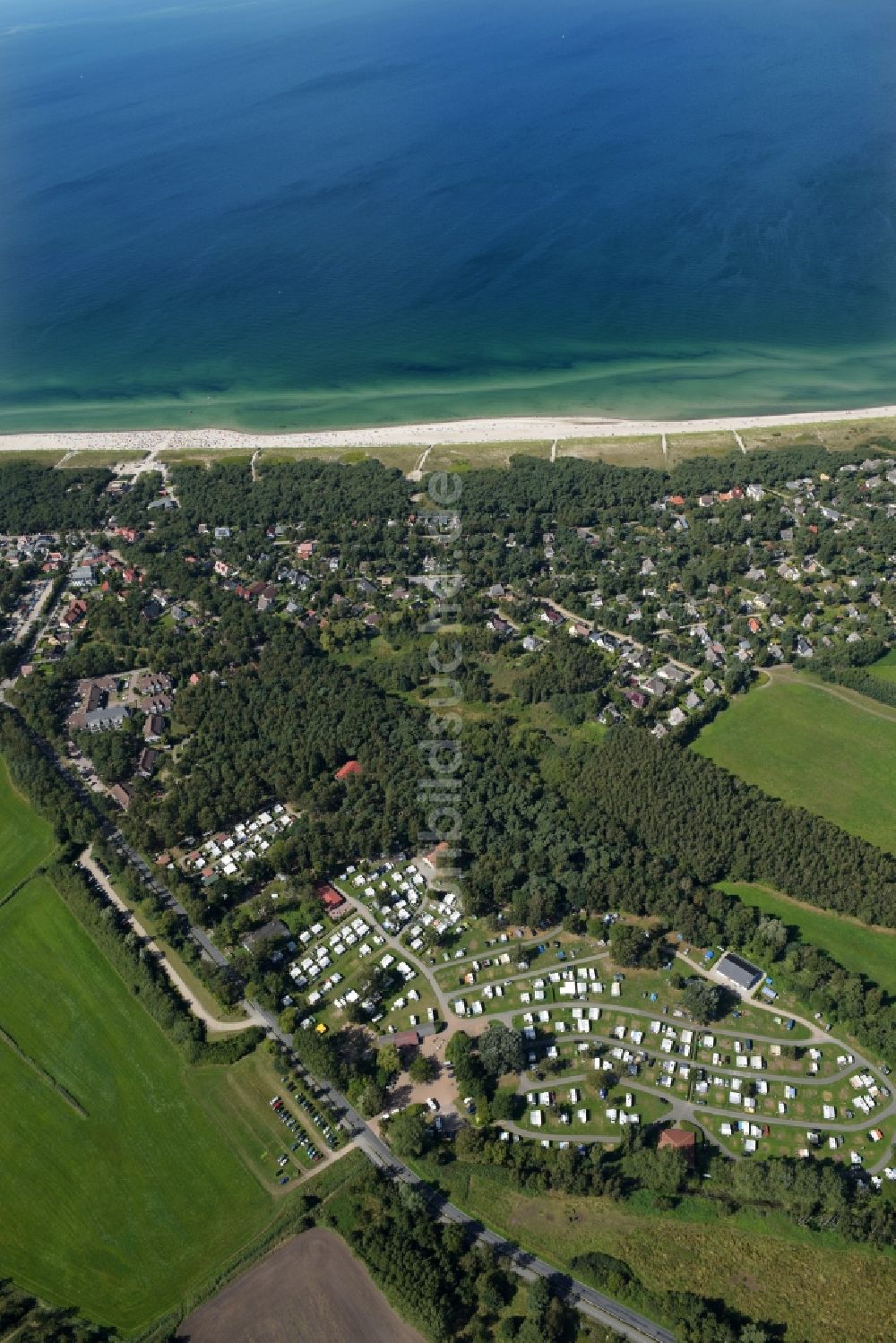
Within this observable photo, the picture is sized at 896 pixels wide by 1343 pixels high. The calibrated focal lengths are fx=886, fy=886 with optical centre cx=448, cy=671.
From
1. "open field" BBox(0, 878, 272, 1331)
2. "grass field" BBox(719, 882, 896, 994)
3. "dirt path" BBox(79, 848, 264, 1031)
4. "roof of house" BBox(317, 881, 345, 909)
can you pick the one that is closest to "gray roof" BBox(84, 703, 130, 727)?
"dirt path" BBox(79, 848, 264, 1031)

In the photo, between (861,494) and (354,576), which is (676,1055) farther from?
(861,494)

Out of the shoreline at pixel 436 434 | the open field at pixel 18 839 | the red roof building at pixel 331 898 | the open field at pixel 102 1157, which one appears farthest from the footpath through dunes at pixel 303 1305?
the shoreline at pixel 436 434

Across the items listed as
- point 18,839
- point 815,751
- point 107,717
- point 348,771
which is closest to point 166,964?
point 18,839

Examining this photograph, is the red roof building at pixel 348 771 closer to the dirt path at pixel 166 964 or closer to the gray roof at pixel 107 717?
the dirt path at pixel 166 964

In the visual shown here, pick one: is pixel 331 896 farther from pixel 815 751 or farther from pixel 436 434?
pixel 436 434

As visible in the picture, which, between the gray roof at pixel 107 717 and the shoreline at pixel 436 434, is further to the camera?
the shoreline at pixel 436 434

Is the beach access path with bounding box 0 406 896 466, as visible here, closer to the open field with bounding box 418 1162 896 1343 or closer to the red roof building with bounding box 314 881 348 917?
the red roof building with bounding box 314 881 348 917

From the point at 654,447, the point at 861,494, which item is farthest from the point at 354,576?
the point at 861,494

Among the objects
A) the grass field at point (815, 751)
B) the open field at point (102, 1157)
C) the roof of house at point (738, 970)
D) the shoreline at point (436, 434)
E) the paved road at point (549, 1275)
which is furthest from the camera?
the shoreline at point (436, 434)
